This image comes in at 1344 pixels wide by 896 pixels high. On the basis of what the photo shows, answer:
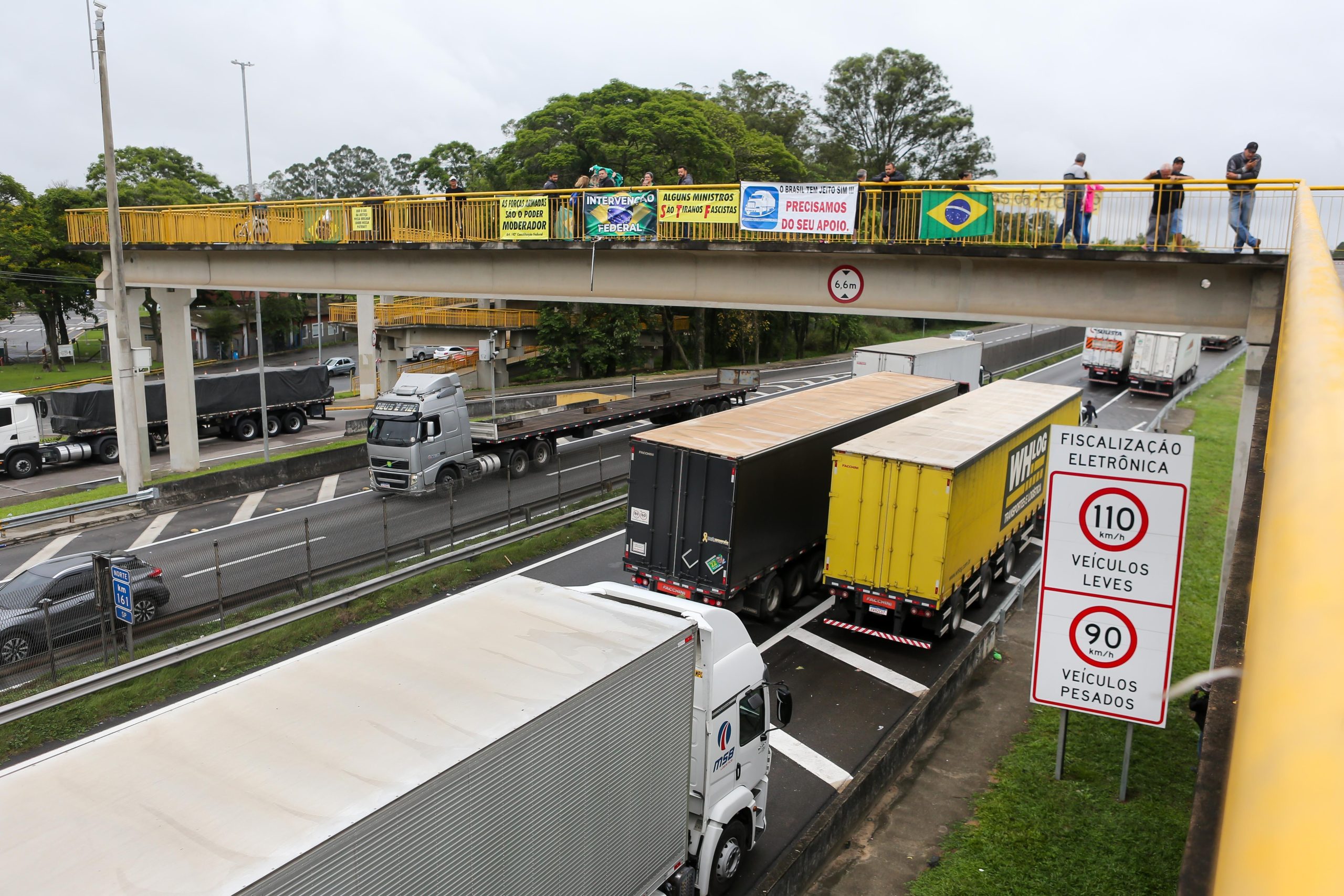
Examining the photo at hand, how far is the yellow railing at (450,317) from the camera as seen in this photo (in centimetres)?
5700

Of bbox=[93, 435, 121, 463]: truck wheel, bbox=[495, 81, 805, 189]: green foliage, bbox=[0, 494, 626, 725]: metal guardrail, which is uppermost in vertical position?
bbox=[495, 81, 805, 189]: green foliage

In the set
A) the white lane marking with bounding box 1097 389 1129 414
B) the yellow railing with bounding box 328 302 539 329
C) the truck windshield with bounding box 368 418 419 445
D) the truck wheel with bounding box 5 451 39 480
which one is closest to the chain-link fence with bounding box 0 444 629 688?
the truck windshield with bounding box 368 418 419 445

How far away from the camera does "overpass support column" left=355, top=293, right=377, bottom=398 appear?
2044 inches

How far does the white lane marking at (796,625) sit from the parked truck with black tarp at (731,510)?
39 cm

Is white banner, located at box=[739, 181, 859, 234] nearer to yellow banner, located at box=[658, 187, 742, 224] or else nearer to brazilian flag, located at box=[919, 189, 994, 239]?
yellow banner, located at box=[658, 187, 742, 224]

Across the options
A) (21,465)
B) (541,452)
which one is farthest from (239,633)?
(21,465)

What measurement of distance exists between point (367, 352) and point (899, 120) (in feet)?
172

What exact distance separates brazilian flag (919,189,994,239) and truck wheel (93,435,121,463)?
29360 millimetres

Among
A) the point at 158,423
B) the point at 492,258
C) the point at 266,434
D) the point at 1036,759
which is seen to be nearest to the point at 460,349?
the point at 158,423

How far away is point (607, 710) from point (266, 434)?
26863 millimetres

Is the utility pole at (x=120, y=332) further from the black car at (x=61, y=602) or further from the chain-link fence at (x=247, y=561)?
the black car at (x=61, y=602)

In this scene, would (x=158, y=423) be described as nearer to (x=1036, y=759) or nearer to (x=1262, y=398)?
(x=1036, y=759)

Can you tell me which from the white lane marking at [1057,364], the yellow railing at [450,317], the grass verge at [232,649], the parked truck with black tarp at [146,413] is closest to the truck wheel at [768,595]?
the grass verge at [232,649]

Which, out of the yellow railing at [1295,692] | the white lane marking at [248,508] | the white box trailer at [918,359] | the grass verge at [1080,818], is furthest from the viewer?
the white box trailer at [918,359]
